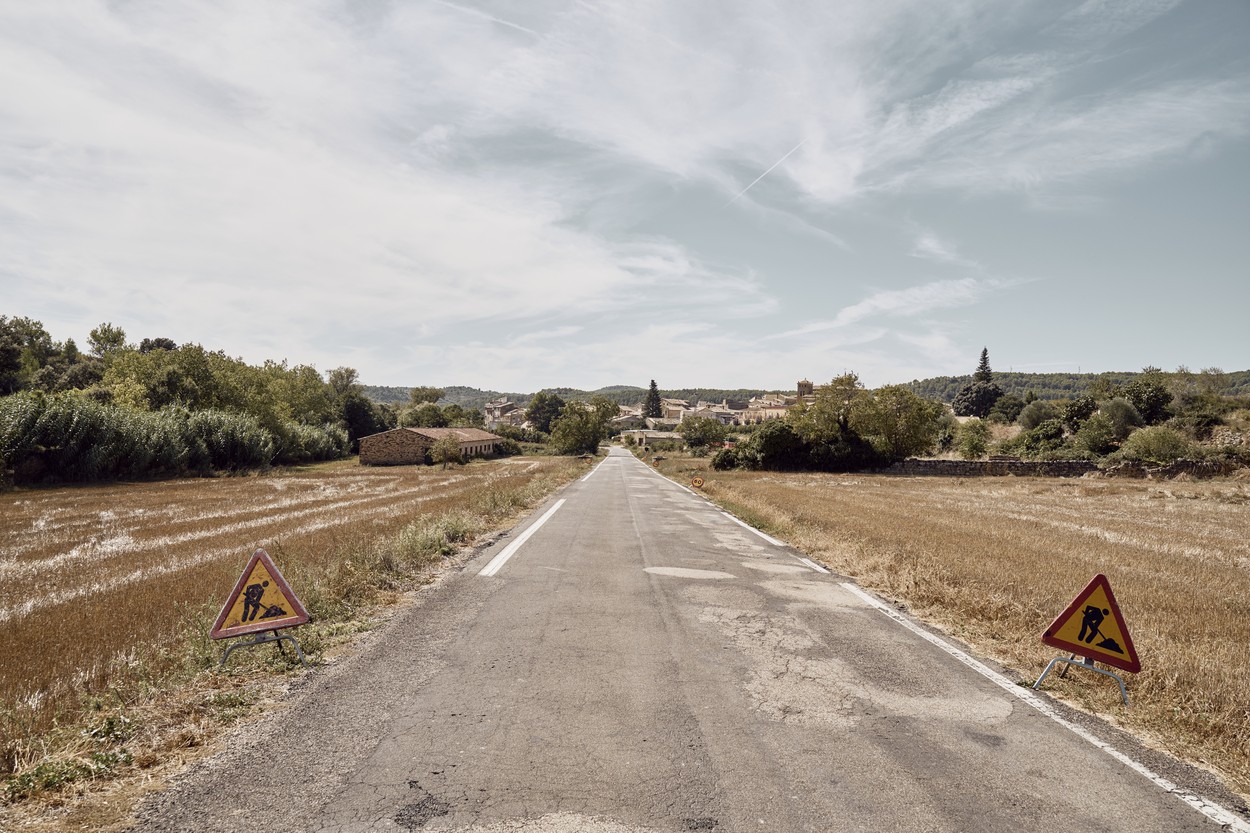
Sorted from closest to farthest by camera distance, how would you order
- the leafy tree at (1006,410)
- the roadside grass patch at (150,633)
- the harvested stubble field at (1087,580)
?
1. the roadside grass patch at (150,633)
2. the harvested stubble field at (1087,580)
3. the leafy tree at (1006,410)

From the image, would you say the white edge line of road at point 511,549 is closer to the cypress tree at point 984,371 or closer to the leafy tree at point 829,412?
the leafy tree at point 829,412

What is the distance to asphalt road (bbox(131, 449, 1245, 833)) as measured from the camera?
3307 mm

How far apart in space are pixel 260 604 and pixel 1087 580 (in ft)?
41.0

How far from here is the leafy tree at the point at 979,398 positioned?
399 ft

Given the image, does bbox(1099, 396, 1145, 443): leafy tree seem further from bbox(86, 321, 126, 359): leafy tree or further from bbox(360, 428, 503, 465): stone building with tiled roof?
bbox(86, 321, 126, 359): leafy tree

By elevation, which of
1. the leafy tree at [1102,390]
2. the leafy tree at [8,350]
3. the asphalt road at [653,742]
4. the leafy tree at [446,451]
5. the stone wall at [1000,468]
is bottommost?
the stone wall at [1000,468]

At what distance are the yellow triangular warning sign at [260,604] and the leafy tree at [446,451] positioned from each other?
57719mm

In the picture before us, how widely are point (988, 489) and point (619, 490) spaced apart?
931 inches

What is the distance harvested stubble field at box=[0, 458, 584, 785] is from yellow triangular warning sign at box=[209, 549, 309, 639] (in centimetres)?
48

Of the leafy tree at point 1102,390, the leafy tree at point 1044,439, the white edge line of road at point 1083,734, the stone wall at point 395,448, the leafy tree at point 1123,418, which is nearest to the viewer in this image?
the white edge line of road at point 1083,734

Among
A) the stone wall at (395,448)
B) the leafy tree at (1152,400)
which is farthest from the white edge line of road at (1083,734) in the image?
the leafy tree at (1152,400)

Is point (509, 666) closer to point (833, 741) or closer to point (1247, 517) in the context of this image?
point (833, 741)

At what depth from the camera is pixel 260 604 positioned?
18.6ft

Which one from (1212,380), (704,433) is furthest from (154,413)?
(1212,380)
